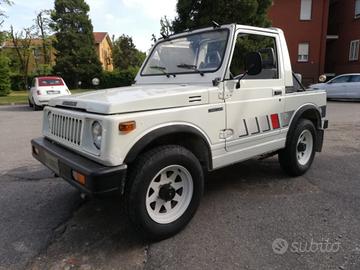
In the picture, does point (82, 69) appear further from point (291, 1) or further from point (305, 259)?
point (305, 259)

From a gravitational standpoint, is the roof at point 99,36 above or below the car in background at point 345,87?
above

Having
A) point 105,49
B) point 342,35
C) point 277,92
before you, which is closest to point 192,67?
point 277,92

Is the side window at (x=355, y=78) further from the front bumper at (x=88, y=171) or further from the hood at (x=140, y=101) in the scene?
the front bumper at (x=88, y=171)

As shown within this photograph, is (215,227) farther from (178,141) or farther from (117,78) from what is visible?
(117,78)

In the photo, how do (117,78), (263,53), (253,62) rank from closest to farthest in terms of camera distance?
(253,62)
(263,53)
(117,78)

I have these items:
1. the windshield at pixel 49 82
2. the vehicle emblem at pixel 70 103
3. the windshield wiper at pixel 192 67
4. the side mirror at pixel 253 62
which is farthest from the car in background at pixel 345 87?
the vehicle emblem at pixel 70 103

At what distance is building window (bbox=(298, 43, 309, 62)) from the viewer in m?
24.0

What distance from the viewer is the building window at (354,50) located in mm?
22987

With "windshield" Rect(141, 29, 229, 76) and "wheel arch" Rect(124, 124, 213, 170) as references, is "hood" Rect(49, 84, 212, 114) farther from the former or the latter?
"windshield" Rect(141, 29, 229, 76)

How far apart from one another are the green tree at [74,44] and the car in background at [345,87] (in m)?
25.8

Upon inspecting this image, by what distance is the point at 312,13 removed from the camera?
23.6 m

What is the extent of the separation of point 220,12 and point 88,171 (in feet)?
48.0

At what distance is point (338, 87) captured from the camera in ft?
52.6

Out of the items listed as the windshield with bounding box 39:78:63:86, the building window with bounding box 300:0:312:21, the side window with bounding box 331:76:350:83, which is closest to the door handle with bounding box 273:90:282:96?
the windshield with bounding box 39:78:63:86
